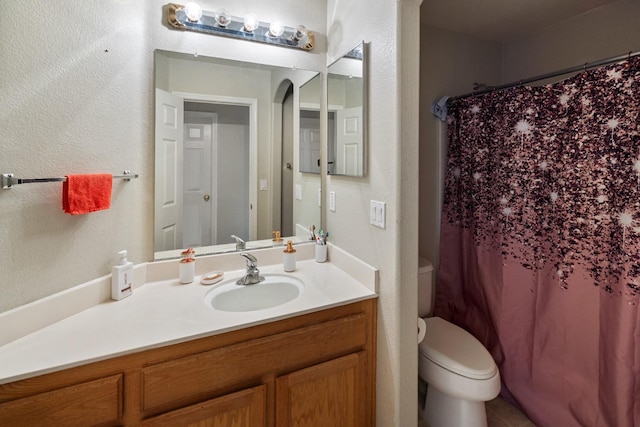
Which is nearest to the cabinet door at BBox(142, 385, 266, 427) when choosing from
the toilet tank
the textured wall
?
the toilet tank

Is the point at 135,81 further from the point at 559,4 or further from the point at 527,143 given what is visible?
the point at 559,4

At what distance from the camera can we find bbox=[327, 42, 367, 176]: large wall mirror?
1.38 metres

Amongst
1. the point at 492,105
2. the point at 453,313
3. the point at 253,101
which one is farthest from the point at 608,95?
the point at 253,101

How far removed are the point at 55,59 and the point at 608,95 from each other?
7.45 ft

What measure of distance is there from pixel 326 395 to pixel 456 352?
764 millimetres

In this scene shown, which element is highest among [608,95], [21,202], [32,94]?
[608,95]

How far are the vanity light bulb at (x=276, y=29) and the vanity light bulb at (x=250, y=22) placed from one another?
9cm

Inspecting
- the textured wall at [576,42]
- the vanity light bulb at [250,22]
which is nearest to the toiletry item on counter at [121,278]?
the vanity light bulb at [250,22]

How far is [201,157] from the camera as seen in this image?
62.1 inches

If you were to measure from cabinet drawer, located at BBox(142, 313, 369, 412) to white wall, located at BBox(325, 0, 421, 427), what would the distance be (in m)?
0.18

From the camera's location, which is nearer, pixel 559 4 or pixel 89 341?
pixel 89 341

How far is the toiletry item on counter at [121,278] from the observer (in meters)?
1.21

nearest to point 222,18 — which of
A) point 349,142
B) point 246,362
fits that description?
point 349,142

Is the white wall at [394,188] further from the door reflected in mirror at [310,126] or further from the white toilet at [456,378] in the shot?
the door reflected in mirror at [310,126]
